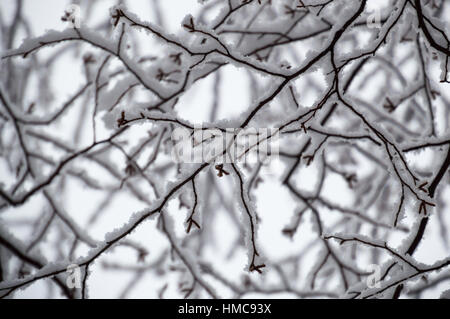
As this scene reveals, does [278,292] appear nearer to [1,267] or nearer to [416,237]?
[416,237]

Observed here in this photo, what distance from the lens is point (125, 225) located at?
3.55 ft

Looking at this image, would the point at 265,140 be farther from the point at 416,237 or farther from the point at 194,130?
the point at 416,237

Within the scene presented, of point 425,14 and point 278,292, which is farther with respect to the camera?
point 278,292

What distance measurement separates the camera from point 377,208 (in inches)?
133

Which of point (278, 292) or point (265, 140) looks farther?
point (278, 292)

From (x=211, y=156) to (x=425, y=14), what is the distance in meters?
0.78

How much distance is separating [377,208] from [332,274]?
719 mm

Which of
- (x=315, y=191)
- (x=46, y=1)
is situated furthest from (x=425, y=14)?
(x=46, y=1)
